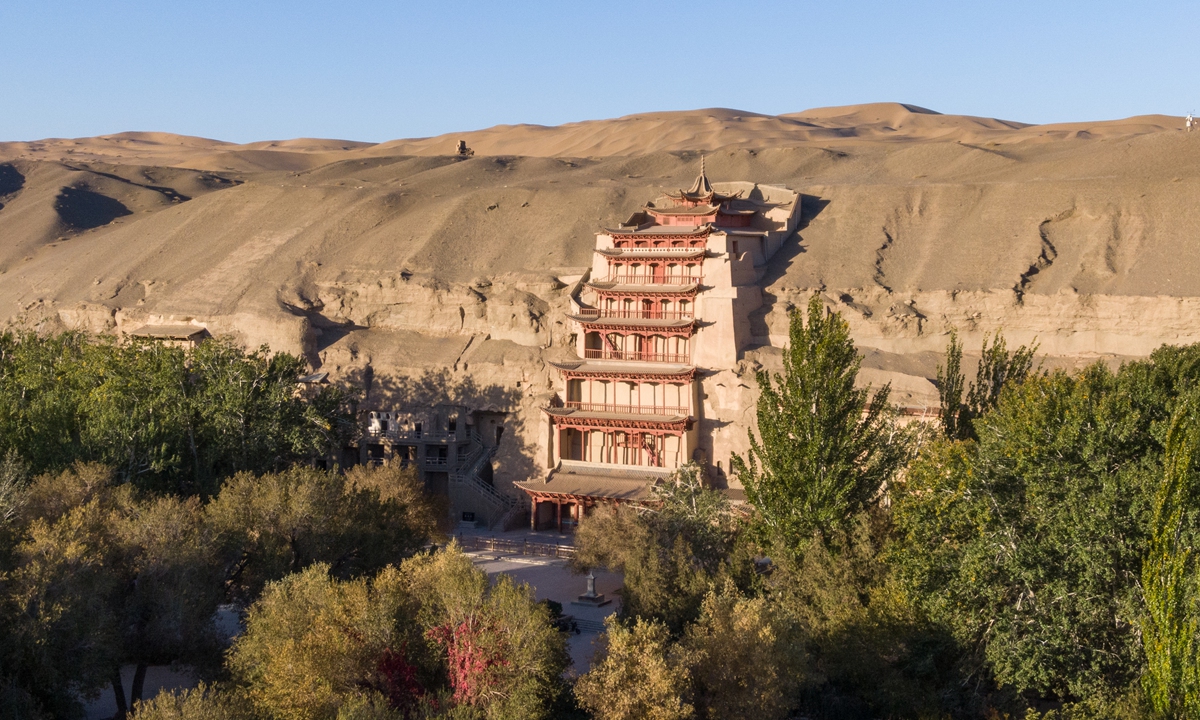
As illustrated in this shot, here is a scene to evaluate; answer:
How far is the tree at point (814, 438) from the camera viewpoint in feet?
110

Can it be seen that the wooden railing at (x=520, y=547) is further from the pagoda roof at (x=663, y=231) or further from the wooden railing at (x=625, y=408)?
the pagoda roof at (x=663, y=231)

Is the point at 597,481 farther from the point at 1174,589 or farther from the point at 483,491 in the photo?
the point at 1174,589

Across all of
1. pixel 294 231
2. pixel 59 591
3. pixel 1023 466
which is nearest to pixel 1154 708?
pixel 1023 466

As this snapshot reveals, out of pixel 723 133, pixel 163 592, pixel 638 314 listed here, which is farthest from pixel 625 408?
pixel 723 133

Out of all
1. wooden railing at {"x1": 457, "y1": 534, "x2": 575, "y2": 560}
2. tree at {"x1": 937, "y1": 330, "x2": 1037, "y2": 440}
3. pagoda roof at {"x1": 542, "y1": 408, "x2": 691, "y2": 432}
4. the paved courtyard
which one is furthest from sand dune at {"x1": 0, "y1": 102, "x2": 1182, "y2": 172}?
tree at {"x1": 937, "y1": 330, "x2": 1037, "y2": 440}

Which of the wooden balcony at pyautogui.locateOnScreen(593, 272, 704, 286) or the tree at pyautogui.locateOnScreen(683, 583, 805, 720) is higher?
the wooden balcony at pyautogui.locateOnScreen(593, 272, 704, 286)

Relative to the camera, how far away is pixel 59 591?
95.1ft

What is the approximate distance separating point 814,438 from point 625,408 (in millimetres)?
24471

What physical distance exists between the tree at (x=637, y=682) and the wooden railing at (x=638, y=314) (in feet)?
105

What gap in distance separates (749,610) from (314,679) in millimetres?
10048

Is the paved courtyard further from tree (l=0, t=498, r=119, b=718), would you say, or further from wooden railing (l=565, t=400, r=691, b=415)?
tree (l=0, t=498, r=119, b=718)

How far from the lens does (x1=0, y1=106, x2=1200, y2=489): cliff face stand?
58125 mm

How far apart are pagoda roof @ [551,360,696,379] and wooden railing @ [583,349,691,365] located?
30 centimetres

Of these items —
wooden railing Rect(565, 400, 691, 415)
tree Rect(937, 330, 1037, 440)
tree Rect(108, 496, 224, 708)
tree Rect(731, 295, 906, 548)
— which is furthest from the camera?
wooden railing Rect(565, 400, 691, 415)
